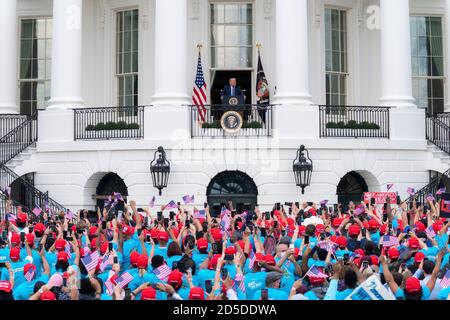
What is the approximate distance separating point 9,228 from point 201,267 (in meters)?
7.65

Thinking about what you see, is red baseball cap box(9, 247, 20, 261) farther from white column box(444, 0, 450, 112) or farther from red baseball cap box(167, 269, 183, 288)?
white column box(444, 0, 450, 112)

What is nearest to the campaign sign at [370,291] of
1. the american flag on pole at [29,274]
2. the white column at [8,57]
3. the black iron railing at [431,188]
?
the american flag on pole at [29,274]

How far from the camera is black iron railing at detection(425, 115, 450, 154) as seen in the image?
33312 millimetres

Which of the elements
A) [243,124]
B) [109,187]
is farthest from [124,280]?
[109,187]

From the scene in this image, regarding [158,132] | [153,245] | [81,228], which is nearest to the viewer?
[153,245]

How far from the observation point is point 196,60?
115 ft

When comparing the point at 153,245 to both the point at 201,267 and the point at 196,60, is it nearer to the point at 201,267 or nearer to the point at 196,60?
the point at 201,267

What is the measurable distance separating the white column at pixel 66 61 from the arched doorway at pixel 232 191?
18.4ft

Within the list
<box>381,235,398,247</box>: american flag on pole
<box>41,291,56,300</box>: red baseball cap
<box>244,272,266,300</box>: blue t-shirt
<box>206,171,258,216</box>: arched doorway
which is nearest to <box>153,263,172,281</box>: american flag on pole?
<box>244,272,266,300</box>: blue t-shirt

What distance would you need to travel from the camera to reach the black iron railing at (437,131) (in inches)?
1312

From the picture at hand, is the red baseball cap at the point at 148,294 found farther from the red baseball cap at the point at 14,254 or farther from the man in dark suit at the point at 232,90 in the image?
the man in dark suit at the point at 232,90
